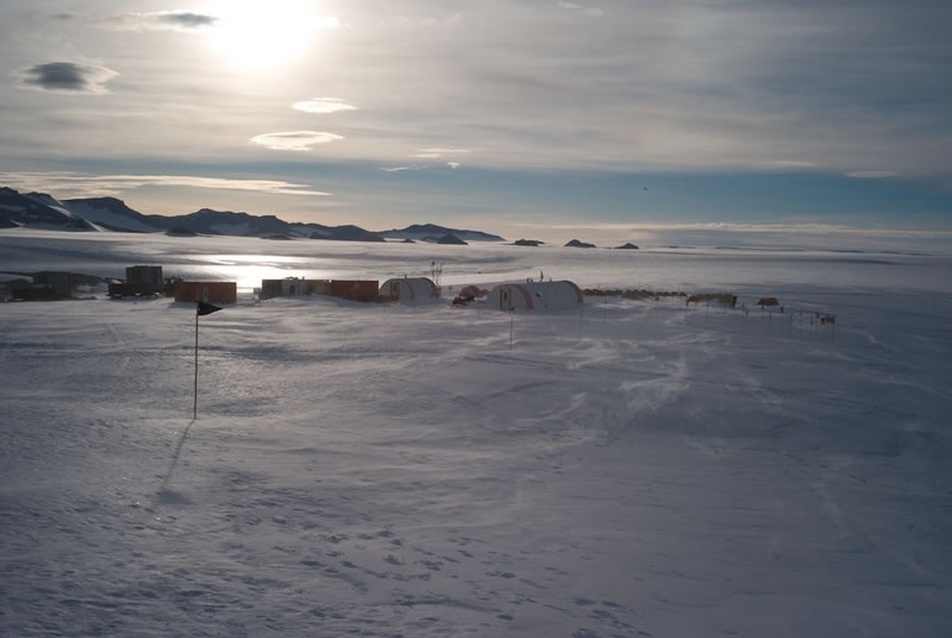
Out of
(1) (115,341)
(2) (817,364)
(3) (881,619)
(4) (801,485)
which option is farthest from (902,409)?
(1) (115,341)

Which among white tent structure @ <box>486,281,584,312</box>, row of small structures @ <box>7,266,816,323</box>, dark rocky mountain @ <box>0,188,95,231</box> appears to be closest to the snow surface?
white tent structure @ <box>486,281,584,312</box>

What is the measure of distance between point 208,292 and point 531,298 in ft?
39.0

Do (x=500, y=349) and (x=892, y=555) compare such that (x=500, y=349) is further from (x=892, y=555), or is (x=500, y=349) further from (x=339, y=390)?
(x=892, y=555)

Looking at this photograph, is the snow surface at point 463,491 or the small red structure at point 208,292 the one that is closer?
the snow surface at point 463,491

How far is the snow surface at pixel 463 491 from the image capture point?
19.7 ft

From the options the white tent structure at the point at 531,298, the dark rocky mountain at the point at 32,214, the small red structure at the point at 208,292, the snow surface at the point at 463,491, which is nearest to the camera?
the snow surface at the point at 463,491

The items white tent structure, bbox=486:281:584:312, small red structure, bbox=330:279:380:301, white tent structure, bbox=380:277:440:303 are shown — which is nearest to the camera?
white tent structure, bbox=486:281:584:312

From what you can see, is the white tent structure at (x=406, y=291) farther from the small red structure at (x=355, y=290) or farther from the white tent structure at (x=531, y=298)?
the white tent structure at (x=531, y=298)

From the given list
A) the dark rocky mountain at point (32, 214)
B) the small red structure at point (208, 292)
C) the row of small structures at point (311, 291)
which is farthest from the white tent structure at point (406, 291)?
the dark rocky mountain at point (32, 214)

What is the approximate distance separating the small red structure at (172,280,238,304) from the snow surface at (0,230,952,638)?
9.91 m

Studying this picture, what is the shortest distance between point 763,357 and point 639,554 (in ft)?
44.7

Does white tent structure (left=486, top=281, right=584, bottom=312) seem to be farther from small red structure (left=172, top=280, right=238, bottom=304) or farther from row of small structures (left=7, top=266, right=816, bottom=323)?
small red structure (left=172, top=280, right=238, bottom=304)

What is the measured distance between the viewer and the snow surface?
6000 mm

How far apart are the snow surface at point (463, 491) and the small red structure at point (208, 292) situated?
9.91 meters
